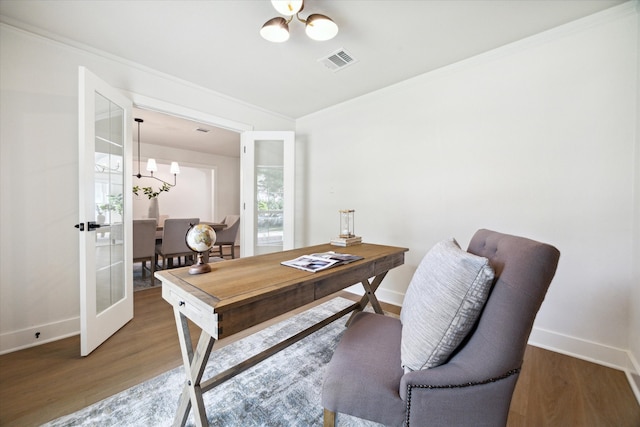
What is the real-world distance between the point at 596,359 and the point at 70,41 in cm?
479

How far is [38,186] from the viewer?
6.60 ft

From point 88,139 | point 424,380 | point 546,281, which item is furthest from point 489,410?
point 88,139

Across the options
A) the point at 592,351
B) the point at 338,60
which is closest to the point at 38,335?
the point at 338,60

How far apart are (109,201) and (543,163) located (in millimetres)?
3633

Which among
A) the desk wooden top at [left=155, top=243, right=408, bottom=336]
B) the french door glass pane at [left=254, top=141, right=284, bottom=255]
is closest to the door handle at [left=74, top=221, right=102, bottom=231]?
the desk wooden top at [left=155, top=243, right=408, bottom=336]

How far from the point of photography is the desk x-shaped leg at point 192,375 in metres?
1.10

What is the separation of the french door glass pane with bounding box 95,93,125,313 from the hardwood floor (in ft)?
1.40

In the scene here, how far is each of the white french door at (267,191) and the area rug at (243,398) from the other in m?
1.78

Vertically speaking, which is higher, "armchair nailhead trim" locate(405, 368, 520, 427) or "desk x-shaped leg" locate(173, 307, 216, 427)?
"armchair nailhead trim" locate(405, 368, 520, 427)

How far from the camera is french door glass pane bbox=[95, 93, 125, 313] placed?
2.06 meters

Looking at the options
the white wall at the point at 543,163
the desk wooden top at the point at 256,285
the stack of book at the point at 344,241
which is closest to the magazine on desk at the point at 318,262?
the desk wooden top at the point at 256,285

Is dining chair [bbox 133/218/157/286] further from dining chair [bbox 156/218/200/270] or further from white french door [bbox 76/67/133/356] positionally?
white french door [bbox 76/67/133/356]

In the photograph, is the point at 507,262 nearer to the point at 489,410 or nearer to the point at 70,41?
the point at 489,410

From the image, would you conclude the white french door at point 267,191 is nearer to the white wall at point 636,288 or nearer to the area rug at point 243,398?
the area rug at point 243,398
